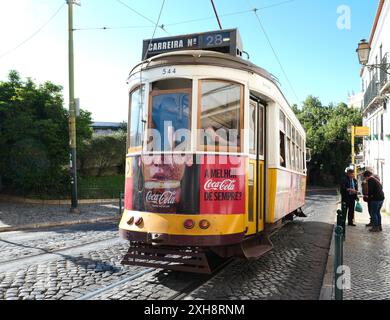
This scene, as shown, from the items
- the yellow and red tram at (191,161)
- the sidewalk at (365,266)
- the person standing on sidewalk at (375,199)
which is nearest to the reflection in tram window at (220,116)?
the yellow and red tram at (191,161)

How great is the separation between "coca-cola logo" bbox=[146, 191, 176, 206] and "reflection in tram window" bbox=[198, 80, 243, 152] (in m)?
0.77

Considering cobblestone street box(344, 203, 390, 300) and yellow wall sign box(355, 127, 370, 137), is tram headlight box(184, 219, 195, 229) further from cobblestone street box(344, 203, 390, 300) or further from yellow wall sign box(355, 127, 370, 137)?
yellow wall sign box(355, 127, 370, 137)

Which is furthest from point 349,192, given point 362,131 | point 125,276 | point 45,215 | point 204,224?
point 362,131

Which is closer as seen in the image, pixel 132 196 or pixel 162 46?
pixel 132 196

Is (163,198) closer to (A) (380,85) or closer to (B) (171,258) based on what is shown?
(B) (171,258)

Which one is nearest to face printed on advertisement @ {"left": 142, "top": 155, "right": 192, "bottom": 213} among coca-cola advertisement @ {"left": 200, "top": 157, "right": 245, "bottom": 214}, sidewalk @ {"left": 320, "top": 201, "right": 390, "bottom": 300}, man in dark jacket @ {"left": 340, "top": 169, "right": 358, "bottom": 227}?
coca-cola advertisement @ {"left": 200, "top": 157, "right": 245, "bottom": 214}

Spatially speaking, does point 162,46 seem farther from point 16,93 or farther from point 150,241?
point 16,93

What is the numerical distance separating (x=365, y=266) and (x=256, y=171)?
8.23 feet

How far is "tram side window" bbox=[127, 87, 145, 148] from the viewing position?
18.7ft

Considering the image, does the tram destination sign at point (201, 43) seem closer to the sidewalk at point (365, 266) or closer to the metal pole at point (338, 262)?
the metal pole at point (338, 262)

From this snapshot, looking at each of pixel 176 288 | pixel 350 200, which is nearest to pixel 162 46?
pixel 176 288

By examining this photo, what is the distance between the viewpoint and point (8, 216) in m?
13.4

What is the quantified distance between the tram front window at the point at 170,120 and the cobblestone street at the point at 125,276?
1918 millimetres

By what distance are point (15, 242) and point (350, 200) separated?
9382 millimetres
